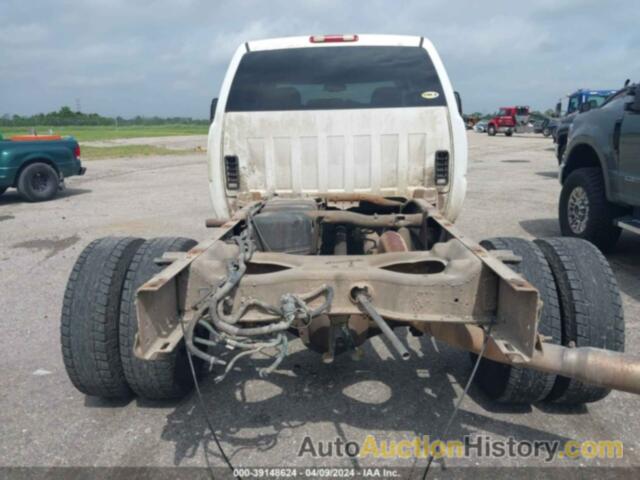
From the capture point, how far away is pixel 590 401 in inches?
117

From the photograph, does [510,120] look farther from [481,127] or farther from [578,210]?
[578,210]

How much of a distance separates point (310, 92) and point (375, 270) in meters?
2.64

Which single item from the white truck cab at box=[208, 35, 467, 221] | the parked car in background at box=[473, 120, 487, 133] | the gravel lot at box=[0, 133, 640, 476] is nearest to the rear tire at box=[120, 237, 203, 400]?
the gravel lot at box=[0, 133, 640, 476]

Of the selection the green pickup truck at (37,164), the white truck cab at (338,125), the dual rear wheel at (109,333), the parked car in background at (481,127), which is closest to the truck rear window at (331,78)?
the white truck cab at (338,125)

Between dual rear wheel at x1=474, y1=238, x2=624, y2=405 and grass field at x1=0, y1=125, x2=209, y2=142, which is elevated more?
grass field at x1=0, y1=125, x2=209, y2=142

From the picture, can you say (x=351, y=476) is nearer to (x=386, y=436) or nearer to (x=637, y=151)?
(x=386, y=436)

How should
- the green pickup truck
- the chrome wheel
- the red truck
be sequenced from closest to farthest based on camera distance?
1. the chrome wheel
2. the green pickup truck
3. the red truck

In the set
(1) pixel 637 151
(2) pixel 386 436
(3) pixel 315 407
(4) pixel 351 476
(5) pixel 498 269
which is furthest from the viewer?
(1) pixel 637 151

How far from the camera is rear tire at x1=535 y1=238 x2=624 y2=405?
278 centimetres

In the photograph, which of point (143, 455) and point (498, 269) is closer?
point (498, 269)

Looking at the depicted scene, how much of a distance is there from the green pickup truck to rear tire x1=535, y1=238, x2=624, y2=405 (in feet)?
38.5

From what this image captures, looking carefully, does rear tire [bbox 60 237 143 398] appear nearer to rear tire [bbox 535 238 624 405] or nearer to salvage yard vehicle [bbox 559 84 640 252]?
rear tire [bbox 535 238 624 405]

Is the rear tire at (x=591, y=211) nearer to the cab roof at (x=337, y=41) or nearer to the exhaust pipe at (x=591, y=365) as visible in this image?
the cab roof at (x=337, y=41)

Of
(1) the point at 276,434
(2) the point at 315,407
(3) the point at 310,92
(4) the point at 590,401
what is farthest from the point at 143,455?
(3) the point at 310,92
